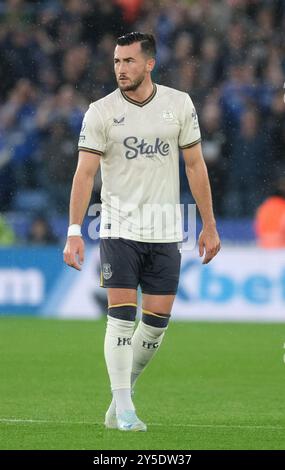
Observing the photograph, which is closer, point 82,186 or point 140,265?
point 82,186

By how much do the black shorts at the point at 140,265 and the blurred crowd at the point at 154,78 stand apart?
9.17m

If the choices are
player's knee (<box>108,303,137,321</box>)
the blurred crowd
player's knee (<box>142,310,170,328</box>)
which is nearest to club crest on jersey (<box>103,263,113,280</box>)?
player's knee (<box>108,303,137,321</box>)

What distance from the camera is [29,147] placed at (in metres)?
17.0

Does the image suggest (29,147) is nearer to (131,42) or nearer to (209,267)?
(209,267)

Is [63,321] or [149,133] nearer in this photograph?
[149,133]

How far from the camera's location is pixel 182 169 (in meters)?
16.0

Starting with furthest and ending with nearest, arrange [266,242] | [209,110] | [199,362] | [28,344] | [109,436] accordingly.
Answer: [209,110] < [266,242] < [28,344] < [199,362] < [109,436]

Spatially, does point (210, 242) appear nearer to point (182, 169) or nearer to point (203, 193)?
point (203, 193)

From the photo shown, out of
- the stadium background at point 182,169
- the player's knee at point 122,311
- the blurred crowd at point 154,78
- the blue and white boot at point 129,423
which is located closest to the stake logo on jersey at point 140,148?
the player's knee at point 122,311

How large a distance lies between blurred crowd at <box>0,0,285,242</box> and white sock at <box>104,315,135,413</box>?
941cm

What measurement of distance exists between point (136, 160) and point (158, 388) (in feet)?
9.28

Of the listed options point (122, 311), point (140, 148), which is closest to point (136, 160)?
point (140, 148)
